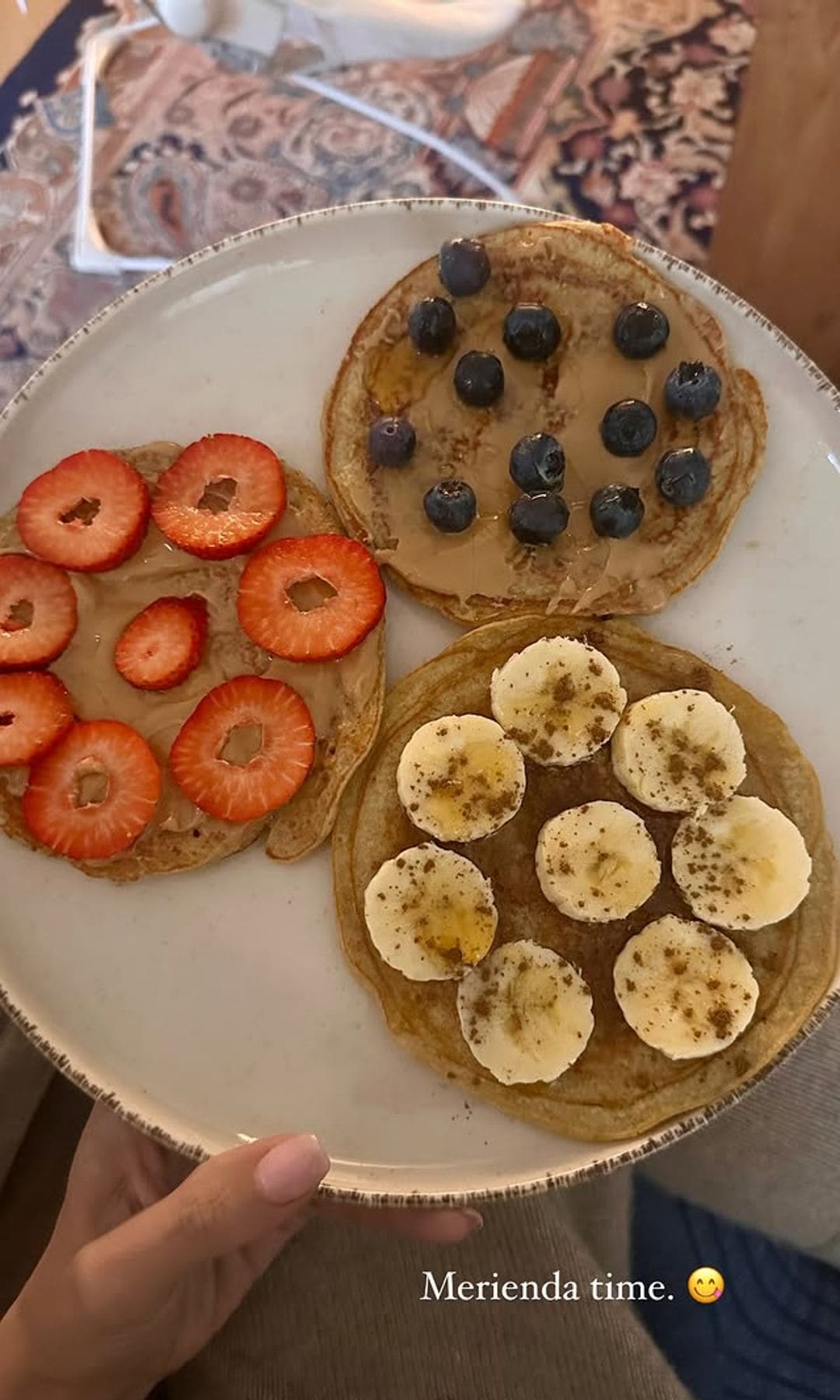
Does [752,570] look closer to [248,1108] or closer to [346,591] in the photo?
[346,591]

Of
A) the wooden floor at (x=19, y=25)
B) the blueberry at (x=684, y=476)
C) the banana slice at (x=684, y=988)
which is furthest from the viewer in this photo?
the wooden floor at (x=19, y=25)

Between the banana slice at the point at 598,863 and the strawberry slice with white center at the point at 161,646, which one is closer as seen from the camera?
the banana slice at the point at 598,863

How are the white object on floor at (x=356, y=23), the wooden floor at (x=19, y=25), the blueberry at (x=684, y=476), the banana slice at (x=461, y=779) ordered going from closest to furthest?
the banana slice at (x=461, y=779), the blueberry at (x=684, y=476), the white object on floor at (x=356, y=23), the wooden floor at (x=19, y=25)

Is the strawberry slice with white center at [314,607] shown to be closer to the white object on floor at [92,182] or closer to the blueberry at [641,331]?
the blueberry at [641,331]

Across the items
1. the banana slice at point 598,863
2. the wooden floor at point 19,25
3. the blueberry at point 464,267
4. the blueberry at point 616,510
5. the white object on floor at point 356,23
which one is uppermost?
the white object on floor at point 356,23

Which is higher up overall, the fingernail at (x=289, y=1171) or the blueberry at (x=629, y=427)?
the blueberry at (x=629, y=427)

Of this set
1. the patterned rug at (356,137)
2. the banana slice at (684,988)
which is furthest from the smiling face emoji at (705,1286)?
the patterned rug at (356,137)

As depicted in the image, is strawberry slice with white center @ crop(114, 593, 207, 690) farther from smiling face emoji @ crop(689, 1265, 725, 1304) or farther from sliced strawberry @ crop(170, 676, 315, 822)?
smiling face emoji @ crop(689, 1265, 725, 1304)

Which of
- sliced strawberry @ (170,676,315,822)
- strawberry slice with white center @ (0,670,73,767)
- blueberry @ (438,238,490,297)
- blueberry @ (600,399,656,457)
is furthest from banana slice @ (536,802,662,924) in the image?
blueberry @ (438,238,490,297)
